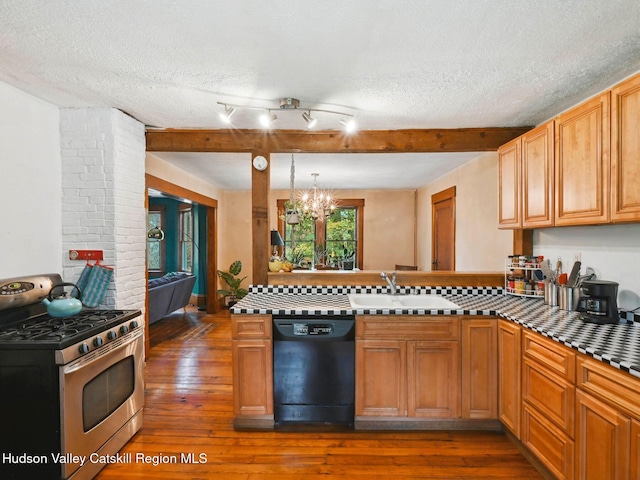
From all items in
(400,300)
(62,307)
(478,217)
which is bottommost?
(400,300)

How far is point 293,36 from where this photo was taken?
1.70 metres

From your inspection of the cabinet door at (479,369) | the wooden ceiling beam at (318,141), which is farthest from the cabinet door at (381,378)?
the wooden ceiling beam at (318,141)

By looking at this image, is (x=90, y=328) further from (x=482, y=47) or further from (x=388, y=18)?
(x=482, y=47)

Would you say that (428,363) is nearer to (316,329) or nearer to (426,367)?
(426,367)

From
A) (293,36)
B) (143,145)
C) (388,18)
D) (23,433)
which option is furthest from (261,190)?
(23,433)

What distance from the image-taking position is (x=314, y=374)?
2.45 metres

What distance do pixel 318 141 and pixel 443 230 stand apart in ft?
9.73

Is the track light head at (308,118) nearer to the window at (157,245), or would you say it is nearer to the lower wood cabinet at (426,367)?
the lower wood cabinet at (426,367)

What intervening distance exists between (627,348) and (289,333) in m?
1.83

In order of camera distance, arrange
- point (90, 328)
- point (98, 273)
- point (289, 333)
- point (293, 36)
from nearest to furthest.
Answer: point (293, 36)
point (90, 328)
point (289, 333)
point (98, 273)

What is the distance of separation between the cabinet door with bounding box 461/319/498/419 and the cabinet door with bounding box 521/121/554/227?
0.81m

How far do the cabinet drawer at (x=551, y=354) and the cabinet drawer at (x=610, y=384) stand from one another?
0.18 ft

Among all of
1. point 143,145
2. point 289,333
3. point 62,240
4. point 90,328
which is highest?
point 143,145

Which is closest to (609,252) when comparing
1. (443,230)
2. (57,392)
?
(443,230)
